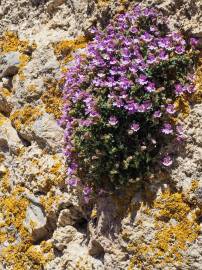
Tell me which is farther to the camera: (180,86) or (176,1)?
(176,1)

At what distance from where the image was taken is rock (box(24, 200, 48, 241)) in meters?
5.07

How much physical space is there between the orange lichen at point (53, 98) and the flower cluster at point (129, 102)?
0.57 meters

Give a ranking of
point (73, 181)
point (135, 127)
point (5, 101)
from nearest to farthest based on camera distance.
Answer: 1. point (135, 127)
2. point (73, 181)
3. point (5, 101)

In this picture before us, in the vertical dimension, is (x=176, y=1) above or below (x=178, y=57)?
above

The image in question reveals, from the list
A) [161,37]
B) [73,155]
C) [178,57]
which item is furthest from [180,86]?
[73,155]

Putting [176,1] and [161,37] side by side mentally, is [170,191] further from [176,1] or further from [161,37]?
[176,1]

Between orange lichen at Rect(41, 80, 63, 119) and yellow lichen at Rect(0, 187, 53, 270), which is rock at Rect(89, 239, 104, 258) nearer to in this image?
yellow lichen at Rect(0, 187, 53, 270)

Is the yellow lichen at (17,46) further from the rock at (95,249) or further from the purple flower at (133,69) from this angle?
the rock at (95,249)

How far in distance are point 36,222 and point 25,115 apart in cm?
116

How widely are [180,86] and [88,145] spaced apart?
0.93 meters

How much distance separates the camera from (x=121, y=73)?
4.38 m

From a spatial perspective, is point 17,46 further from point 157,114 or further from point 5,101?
point 157,114

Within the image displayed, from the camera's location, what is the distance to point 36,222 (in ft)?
16.7

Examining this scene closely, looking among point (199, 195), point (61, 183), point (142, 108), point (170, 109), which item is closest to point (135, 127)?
point (142, 108)
